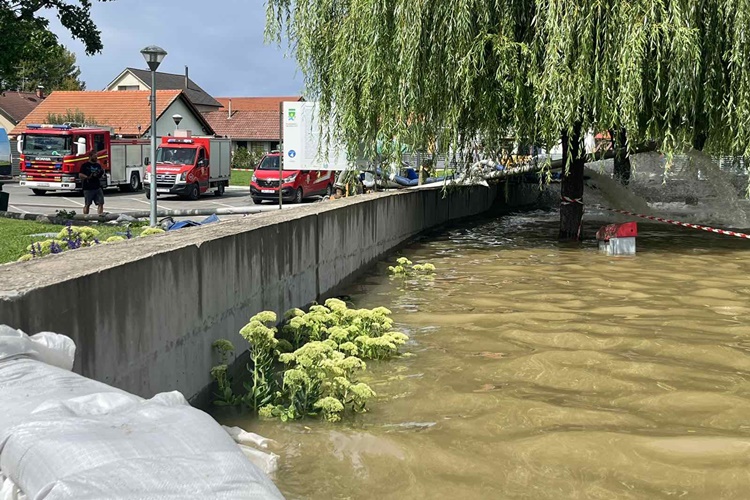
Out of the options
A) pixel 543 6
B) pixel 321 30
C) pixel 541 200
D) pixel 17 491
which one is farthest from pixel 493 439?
pixel 541 200

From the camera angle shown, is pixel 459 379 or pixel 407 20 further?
pixel 407 20

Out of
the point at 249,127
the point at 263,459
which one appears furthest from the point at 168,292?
the point at 249,127

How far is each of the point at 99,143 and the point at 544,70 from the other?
2840 cm

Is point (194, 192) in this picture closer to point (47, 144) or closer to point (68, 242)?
point (47, 144)

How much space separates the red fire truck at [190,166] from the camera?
120ft

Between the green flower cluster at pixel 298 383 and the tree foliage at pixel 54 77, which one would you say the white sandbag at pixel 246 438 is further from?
the tree foliage at pixel 54 77

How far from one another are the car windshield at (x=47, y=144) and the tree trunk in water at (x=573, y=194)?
2526 centimetres

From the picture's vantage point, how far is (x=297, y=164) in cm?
1989

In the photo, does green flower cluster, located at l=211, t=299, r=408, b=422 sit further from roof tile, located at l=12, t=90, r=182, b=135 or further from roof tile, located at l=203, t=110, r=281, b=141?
roof tile, located at l=203, t=110, r=281, b=141

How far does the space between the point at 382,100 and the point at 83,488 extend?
1441 cm

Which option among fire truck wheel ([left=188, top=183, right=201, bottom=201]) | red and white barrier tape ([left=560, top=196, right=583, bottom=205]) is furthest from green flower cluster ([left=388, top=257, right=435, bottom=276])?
fire truck wheel ([left=188, top=183, right=201, bottom=201])

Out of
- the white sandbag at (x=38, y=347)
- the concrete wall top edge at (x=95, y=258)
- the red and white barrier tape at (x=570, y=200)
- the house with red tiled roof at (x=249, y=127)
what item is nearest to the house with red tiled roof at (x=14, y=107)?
the house with red tiled roof at (x=249, y=127)

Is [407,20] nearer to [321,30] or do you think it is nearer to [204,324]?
[321,30]

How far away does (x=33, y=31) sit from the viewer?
25.5 m
